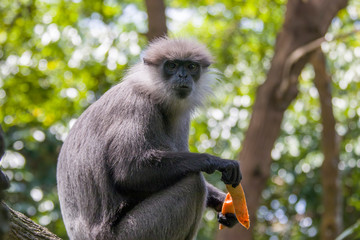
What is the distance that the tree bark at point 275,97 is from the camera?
9438 millimetres

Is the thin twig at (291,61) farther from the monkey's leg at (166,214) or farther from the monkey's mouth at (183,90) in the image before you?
the monkey's leg at (166,214)

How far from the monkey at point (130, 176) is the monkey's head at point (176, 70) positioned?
31 centimetres

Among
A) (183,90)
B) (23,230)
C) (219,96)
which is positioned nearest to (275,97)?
(219,96)

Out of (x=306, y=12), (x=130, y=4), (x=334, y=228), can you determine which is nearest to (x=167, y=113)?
(x=306, y=12)

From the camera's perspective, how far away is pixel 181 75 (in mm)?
5727

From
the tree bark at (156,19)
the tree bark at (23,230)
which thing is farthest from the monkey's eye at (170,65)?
the tree bark at (156,19)

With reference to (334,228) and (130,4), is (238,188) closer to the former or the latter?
(334,228)

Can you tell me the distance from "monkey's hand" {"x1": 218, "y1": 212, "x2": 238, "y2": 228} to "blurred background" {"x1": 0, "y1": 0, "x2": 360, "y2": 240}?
493 cm

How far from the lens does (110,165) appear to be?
194 inches

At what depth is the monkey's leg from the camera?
4.71 m

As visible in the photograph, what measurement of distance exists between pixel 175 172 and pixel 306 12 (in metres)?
6.09

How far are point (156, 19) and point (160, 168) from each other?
522 centimetres

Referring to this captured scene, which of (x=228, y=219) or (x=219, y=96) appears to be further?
(x=219, y=96)

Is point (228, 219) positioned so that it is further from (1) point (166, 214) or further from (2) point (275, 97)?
(2) point (275, 97)
